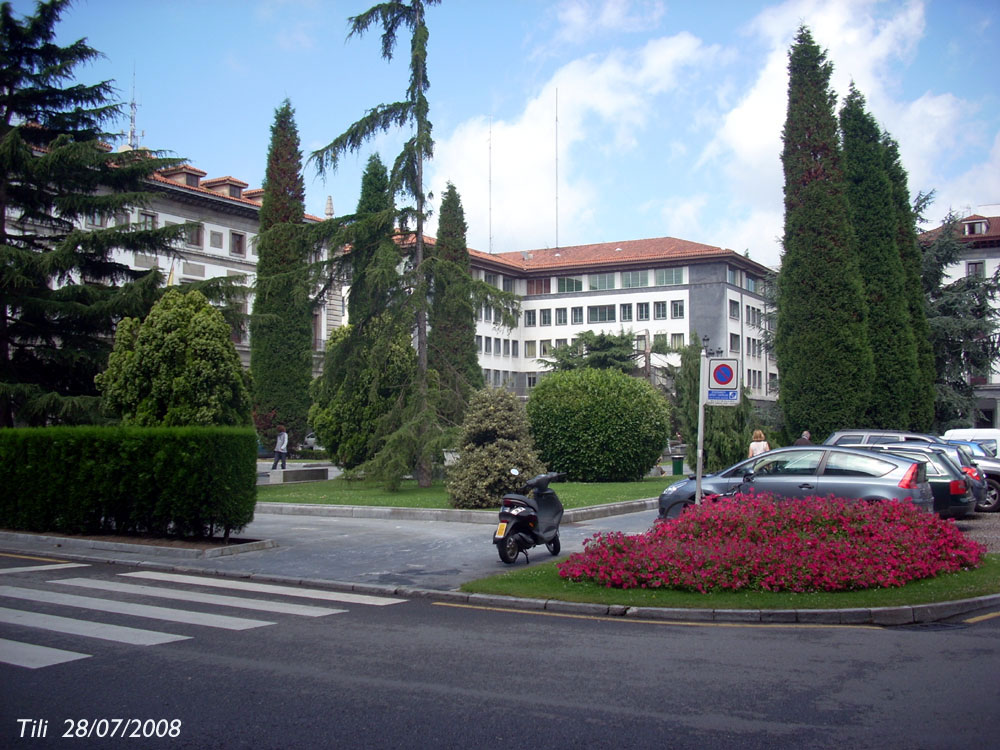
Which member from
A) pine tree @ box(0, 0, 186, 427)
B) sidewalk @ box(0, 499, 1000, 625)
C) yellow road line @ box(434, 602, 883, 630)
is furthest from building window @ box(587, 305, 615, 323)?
yellow road line @ box(434, 602, 883, 630)

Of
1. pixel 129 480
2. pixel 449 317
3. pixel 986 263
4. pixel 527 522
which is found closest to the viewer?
pixel 527 522

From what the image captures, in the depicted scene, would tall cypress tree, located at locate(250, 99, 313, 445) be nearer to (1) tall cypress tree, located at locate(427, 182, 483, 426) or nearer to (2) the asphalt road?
(1) tall cypress tree, located at locate(427, 182, 483, 426)

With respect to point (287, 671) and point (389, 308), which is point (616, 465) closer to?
point (389, 308)

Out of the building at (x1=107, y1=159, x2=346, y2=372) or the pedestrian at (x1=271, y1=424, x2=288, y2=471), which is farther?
the building at (x1=107, y1=159, x2=346, y2=372)

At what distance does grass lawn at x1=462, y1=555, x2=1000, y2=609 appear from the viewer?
28.7 ft

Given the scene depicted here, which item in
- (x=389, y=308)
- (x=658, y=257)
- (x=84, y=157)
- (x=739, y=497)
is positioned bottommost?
(x=739, y=497)

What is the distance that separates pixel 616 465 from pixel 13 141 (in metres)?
19.0

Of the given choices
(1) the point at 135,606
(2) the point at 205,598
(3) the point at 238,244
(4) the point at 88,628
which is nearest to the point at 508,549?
(2) the point at 205,598

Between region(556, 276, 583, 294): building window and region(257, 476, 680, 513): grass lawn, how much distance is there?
54089 millimetres

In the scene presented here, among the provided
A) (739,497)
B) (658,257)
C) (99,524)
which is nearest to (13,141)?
(99,524)

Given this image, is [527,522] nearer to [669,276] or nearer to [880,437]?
[880,437]

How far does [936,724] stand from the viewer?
5.16 meters

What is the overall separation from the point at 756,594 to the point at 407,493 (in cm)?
1539

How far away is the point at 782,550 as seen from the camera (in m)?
9.96
